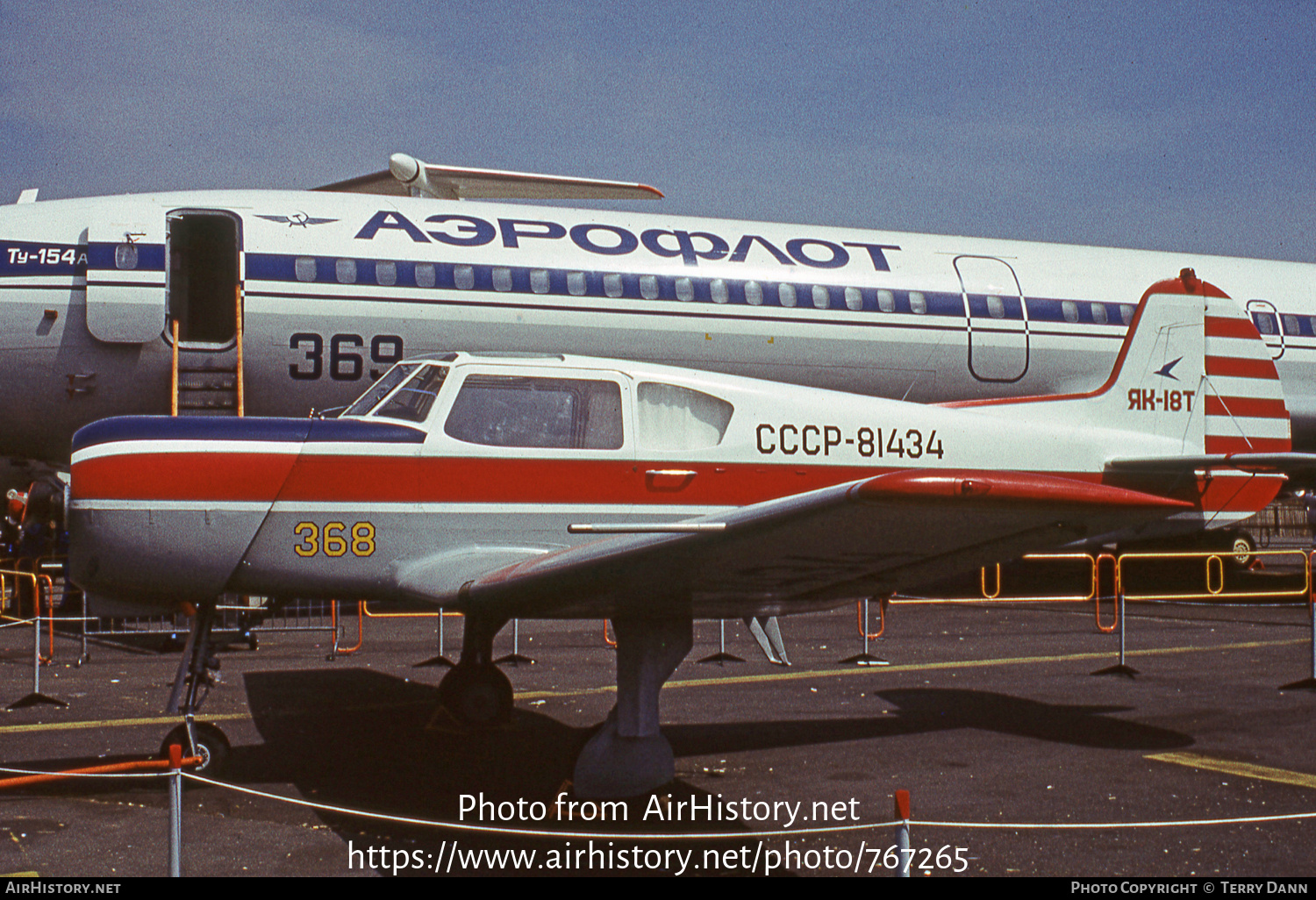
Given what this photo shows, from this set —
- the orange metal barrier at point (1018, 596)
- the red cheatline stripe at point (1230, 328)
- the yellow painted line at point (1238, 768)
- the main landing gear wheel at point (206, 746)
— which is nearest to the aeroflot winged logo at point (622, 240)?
the orange metal barrier at point (1018, 596)

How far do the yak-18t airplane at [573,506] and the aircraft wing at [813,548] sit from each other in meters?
0.02

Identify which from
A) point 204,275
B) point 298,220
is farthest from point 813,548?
point 204,275

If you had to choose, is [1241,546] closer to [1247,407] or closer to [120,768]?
[1247,407]

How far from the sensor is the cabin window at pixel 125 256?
1296 centimetres

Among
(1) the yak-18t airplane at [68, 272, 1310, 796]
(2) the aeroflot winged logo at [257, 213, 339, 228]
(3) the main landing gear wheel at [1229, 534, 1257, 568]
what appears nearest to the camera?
(1) the yak-18t airplane at [68, 272, 1310, 796]

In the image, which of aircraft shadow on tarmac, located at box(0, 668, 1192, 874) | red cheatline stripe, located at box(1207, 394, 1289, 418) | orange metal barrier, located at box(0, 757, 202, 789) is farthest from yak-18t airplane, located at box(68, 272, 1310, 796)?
red cheatline stripe, located at box(1207, 394, 1289, 418)

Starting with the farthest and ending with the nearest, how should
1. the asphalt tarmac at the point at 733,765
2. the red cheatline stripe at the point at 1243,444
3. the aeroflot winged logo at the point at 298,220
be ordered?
1. the aeroflot winged logo at the point at 298,220
2. the red cheatline stripe at the point at 1243,444
3. the asphalt tarmac at the point at 733,765

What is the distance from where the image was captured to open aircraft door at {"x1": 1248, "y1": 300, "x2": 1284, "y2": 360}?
59.2 feet

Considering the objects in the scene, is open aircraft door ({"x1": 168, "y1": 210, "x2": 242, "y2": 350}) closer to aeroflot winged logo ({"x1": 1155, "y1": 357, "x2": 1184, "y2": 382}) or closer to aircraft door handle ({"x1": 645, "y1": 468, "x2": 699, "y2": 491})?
aircraft door handle ({"x1": 645, "y1": 468, "x2": 699, "y2": 491})

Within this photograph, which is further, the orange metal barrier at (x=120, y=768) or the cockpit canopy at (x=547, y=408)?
the cockpit canopy at (x=547, y=408)

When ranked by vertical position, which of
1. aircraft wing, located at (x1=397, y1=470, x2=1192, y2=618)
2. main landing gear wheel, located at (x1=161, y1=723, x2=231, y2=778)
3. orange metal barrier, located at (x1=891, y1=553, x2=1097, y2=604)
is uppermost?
aircraft wing, located at (x1=397, y1=470, x2=1192, y2=618)

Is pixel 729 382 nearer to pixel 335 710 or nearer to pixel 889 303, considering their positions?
pixel 335 710

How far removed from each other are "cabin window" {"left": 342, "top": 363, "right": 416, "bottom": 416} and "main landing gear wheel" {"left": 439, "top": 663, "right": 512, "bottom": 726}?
2.22m

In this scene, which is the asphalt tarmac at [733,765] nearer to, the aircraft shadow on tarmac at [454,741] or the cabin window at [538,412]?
the aircraft shadow on tarmac at [454,741]
